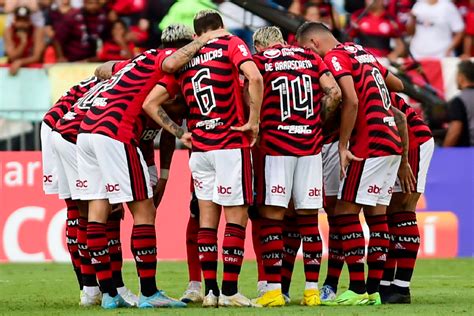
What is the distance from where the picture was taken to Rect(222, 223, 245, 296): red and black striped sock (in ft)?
40.1

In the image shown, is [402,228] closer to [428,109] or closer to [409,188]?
[409,188]

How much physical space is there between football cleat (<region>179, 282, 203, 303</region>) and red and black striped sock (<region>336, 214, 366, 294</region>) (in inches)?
63.4

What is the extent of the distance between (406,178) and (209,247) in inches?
83.5

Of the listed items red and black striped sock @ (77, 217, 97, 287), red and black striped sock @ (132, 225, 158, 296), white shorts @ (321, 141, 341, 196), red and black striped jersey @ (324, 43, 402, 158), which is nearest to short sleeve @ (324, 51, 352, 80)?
red and black striped jersey @ (324, 43, 402, 158)

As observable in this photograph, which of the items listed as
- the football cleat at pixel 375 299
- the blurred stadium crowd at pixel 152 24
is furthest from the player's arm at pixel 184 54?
the blurred stadium crowd at pixel 152 24

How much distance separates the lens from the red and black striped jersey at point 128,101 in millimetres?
12508

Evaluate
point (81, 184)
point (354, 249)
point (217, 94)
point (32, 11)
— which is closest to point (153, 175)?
point (81, 184)

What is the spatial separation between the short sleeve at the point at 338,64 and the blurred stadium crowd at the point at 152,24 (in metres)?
7.70

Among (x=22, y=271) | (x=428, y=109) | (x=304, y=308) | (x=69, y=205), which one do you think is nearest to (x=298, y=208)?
(x=304, y=308)

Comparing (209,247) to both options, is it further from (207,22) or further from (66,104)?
Answer: (66,104)

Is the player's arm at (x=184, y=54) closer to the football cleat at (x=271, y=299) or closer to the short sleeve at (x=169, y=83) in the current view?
the short sleeve at (x=169, y=83)

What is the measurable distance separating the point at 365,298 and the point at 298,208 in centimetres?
105

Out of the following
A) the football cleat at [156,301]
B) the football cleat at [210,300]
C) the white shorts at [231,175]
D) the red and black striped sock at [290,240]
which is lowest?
the football cleat at [156,301]

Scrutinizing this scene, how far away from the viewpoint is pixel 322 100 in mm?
12625
